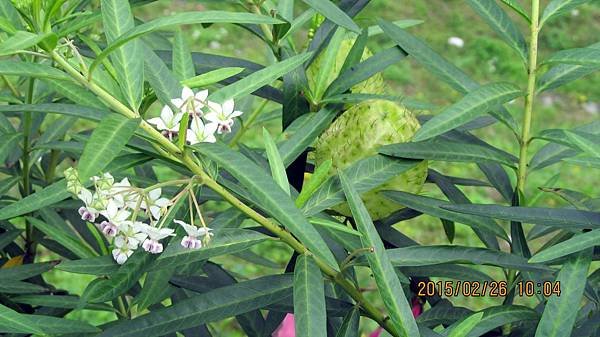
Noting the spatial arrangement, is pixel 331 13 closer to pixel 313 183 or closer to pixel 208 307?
pixel 313 183

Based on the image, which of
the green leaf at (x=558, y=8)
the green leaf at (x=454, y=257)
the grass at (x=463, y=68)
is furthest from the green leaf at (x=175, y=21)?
the grass at (x=463, y=68)

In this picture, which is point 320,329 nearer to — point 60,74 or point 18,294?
point 60,74

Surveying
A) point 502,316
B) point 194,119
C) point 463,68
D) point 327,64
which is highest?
point 463,68

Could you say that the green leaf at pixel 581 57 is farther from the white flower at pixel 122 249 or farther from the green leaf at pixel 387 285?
the white flower at pixel 122 249

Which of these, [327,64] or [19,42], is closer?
[19,42]

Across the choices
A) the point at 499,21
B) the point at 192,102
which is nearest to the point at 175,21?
the point at 192,102

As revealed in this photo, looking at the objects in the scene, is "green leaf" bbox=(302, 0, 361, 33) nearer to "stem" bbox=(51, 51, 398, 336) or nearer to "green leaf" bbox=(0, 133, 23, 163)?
"stem" bbox=(51, 51, 398, 336)
